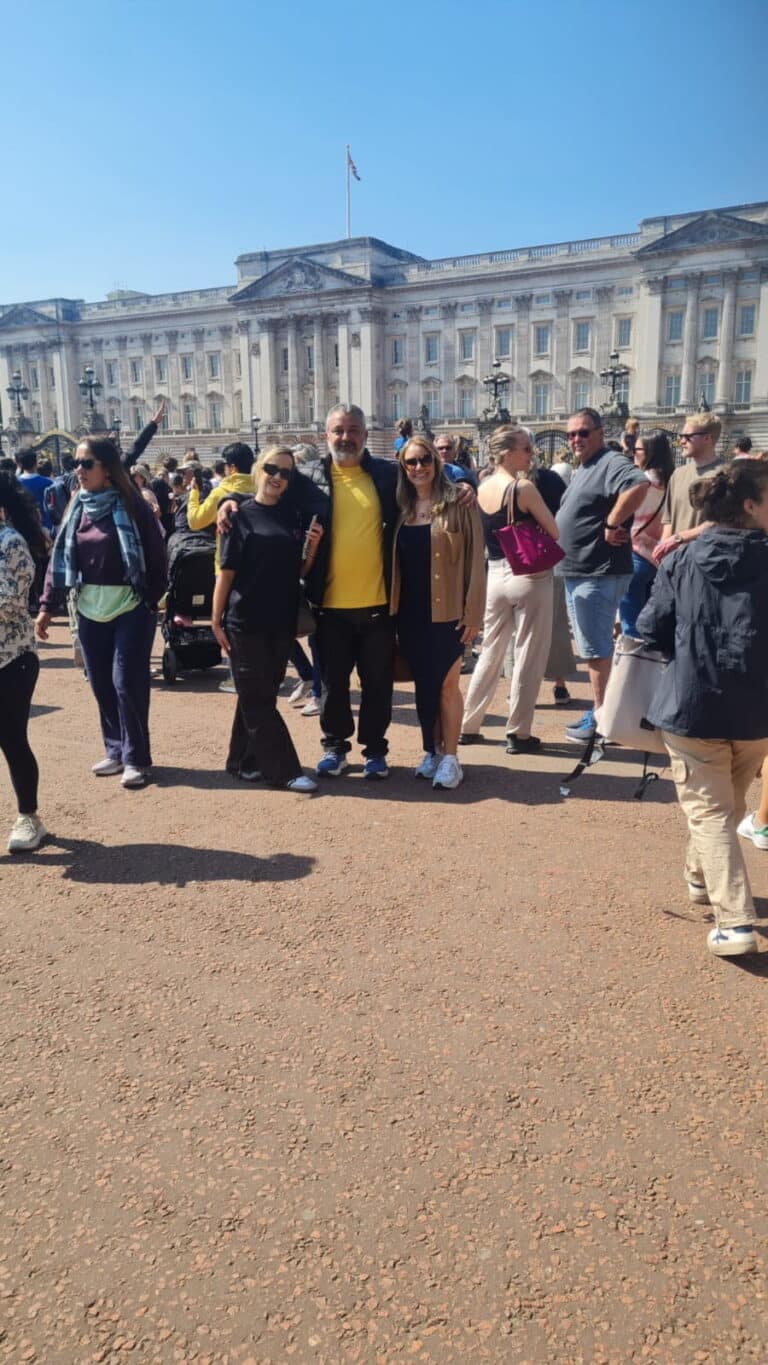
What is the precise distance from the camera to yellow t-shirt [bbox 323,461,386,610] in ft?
16.1

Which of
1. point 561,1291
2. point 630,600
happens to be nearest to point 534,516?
point 630,600

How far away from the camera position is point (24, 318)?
79875mm

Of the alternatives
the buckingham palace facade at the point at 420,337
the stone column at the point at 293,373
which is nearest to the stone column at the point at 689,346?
the buckingham palace facade at the point at 420,337

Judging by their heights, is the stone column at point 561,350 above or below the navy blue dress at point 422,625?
above

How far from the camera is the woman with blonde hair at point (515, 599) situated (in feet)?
17.7

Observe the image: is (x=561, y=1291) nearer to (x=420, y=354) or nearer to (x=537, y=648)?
(x=537, y=648)

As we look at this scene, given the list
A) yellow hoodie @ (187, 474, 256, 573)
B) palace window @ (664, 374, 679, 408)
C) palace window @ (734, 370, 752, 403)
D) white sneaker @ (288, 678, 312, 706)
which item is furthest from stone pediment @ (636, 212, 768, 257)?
white sneaker @ (288, 678, 312, 706)

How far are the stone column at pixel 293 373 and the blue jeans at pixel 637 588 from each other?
6389 cm

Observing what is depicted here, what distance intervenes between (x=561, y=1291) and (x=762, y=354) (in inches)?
2305

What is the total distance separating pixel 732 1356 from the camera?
1.71 metres

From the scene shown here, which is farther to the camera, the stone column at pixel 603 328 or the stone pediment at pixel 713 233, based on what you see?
the stone column at pixel 603 328

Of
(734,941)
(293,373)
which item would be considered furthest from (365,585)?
(293,373)

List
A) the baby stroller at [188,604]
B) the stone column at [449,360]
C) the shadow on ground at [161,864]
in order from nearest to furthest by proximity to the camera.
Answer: the shadow on ground at [161,864], the baby stroller at [188,604], the stone column at [449,360]

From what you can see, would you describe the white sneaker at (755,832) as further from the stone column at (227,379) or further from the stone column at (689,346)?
the stone column at (227,379)
